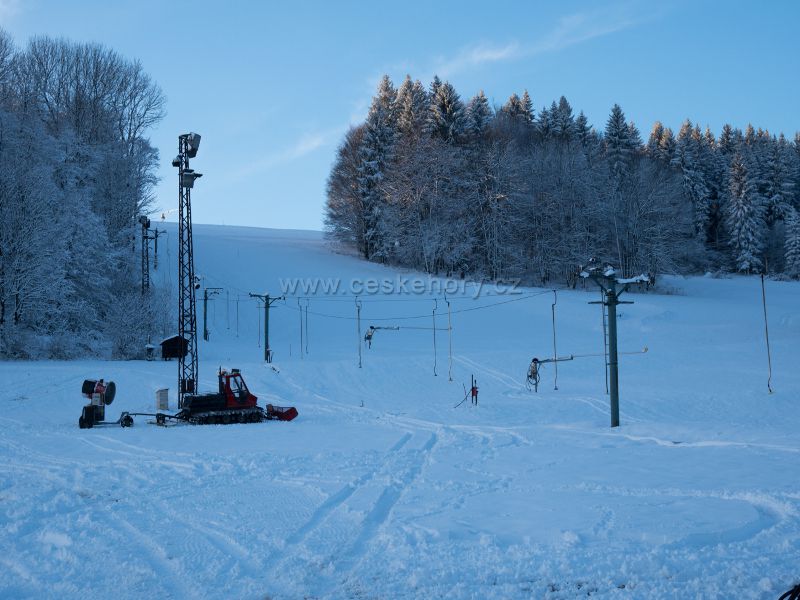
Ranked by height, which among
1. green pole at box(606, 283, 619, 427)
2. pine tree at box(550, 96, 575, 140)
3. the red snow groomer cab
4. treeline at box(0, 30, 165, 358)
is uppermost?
pine tree at box(550, 96, 575, 140)

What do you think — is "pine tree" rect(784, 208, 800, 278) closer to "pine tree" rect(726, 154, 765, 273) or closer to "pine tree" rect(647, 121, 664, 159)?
"pine tree" rect(726, 154, 765, 273)

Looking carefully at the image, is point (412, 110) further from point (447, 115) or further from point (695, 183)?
point (695, 183)

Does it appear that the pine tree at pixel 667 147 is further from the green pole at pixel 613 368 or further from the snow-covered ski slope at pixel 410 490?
the green pole at pixel 613 368

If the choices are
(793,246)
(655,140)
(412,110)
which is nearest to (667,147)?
(655,140)

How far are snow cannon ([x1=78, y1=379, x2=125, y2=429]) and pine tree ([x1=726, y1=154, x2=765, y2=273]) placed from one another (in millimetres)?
58842

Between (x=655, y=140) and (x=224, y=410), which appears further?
(x=655, y=140)

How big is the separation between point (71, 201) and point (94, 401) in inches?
678

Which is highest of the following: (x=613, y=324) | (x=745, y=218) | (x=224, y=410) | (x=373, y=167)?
(x=373, y=167)

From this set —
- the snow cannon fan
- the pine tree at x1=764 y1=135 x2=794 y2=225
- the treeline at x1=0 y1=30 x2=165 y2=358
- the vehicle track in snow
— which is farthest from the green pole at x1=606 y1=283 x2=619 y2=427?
the pine tree at x1=764 y1=135 x2=794 y2=225

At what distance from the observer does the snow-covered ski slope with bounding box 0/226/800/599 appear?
525 centimetres


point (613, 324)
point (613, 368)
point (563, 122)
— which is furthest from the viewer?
point (563, 122)

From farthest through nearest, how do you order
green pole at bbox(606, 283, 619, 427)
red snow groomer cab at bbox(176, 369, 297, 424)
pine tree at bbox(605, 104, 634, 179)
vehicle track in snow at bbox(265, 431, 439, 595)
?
1. pine tree at bbox(605, 104, 634, 179)
2. red snow groomer cab at bbox(176, 369, 297, 424)
3. green pole at bbox(606, 283, 619, 427)
4. vehicle track in snow at bbox(265, 431, 439, 595)

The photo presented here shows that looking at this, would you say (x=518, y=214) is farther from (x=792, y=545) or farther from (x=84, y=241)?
(x=792, y=545)

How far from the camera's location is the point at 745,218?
58.4 m
